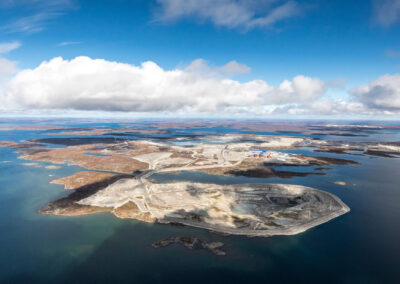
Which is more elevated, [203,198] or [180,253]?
[203,198]

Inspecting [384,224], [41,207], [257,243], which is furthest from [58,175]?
[384,224]

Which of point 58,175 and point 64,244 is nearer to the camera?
point 64,244

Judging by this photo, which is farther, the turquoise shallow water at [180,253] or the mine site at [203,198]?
the mine site at [203,198]

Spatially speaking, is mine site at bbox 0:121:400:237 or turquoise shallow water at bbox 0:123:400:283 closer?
turquoise shallow water at bbox 0:123:400:283

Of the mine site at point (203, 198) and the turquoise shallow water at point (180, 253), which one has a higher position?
the mine site at point (203, 198)

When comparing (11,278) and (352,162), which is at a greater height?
(352,162)

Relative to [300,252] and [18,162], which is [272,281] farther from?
[18,162]

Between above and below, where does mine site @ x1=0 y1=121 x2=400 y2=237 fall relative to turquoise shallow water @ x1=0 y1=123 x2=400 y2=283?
above

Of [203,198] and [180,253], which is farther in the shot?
[203,198]
